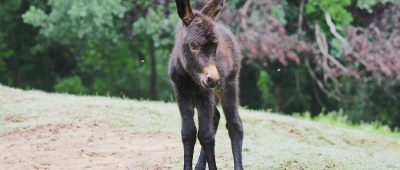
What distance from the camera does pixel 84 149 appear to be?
9.70 metres

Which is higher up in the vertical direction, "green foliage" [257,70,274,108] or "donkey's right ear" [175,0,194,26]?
"donkey's right ear" [175,0,194,26]

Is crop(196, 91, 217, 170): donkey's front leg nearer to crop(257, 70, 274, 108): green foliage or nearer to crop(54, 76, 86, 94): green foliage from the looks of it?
crop(257, 70, 274, 108): green foliage

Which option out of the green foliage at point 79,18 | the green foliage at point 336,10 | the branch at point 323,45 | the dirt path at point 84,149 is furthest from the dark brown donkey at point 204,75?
the green foliage at point 79,18

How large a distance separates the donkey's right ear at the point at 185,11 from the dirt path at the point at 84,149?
2285 millimetres

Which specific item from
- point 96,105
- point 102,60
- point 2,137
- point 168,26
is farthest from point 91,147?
point 102,60

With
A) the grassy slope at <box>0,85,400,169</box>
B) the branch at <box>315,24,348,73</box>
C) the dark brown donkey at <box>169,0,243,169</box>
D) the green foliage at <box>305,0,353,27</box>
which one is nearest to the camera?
the dark brown donkey at <box>169,0,243,169</box>

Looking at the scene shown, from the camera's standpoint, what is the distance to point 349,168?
8492 millimetres

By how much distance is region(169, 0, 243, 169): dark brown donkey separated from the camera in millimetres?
6461

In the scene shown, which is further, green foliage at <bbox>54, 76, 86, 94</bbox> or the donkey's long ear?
green foliage at <bbox>54, 76, 86, 94</bbox>

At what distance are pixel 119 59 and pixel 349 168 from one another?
24.3 m

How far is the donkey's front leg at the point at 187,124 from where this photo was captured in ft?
23.3

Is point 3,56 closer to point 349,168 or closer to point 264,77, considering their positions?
point 264,77

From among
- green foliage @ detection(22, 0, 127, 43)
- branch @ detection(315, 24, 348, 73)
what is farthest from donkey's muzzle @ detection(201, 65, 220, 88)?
green foliage @ detection(22, 0, 127, 43)

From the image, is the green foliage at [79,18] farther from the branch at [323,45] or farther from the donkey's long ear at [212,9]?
the donkey's long ear at [212,9]
